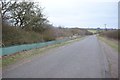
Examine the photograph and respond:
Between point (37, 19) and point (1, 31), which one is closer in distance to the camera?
point (1, 31)

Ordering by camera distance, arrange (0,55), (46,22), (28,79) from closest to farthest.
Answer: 1. (28,79)
2. (0,55)
3. (46,22)

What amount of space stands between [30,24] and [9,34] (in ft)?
47.4

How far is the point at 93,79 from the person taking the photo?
10.8 metres

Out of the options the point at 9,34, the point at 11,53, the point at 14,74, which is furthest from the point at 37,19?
the point at 14,74

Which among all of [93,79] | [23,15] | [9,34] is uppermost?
[23,15]

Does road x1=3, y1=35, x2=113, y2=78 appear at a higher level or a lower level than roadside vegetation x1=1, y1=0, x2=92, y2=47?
lower

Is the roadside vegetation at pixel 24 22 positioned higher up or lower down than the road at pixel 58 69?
higher up

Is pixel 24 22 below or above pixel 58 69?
above

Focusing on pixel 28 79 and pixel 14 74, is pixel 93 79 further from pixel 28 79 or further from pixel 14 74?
pixel 14 74

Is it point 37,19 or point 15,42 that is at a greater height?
point 37,19

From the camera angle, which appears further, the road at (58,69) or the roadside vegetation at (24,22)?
the roadside vegetation at (24,22)

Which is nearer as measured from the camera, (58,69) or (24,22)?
(58,69)

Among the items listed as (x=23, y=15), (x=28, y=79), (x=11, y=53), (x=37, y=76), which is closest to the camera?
(x=28, y=79)

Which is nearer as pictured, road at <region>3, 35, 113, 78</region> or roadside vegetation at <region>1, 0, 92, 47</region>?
road at <region>3, 35, 113, 78</region>
